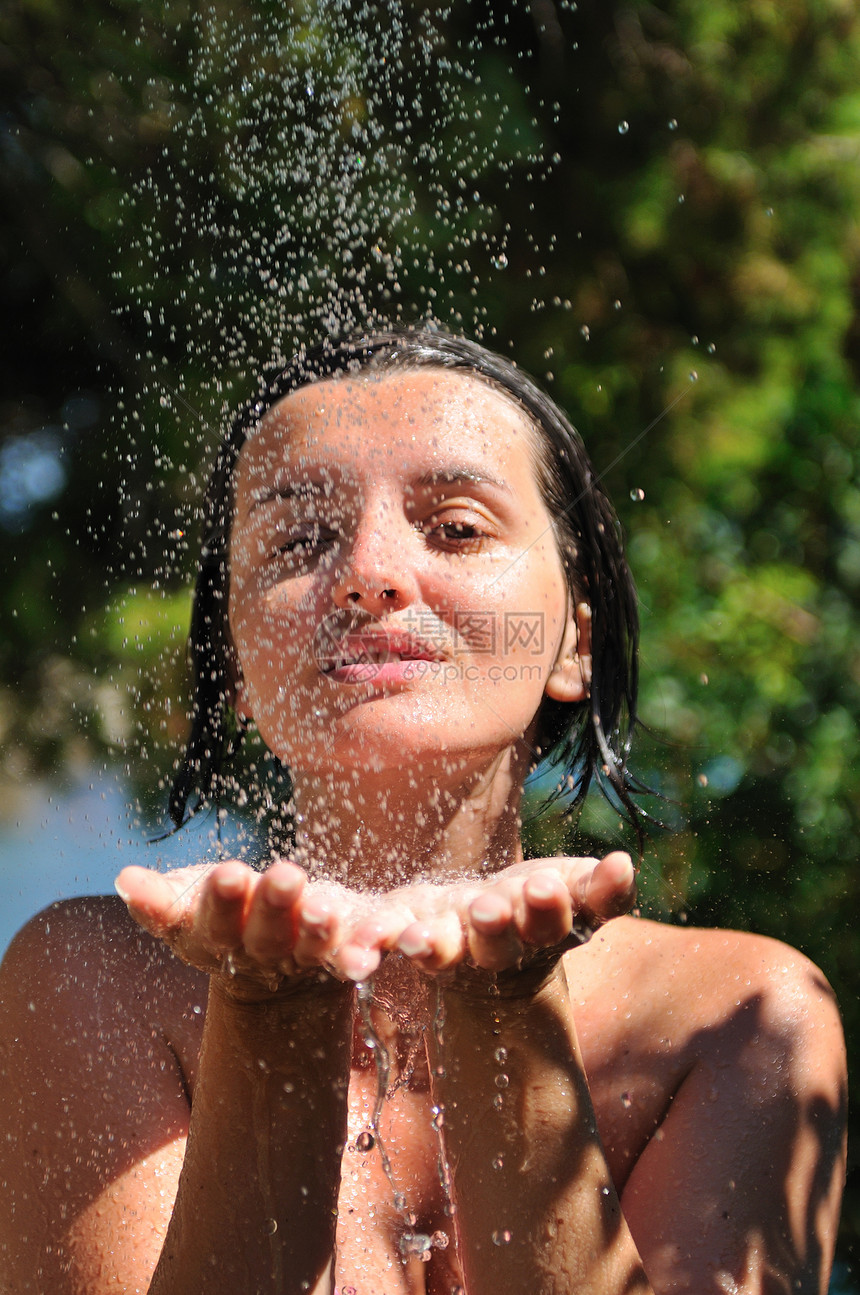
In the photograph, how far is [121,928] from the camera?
1969 millimetres

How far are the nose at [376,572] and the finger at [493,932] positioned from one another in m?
0.76

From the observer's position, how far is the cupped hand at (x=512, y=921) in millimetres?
1101

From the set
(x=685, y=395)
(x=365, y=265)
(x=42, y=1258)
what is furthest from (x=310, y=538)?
(x=685, y=395)

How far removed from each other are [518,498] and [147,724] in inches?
84.3

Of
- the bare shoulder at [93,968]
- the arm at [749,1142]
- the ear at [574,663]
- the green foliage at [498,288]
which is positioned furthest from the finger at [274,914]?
the green foliage at [498,288]

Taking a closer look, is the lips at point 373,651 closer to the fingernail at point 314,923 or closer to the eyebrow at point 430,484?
the eyebrow at point 430,484

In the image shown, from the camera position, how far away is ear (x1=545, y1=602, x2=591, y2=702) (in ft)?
7.46

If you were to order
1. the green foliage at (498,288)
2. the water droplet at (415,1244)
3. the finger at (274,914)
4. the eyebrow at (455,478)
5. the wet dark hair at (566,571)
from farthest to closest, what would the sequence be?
1. the green foliage at (498,288)
2. the wet dark hair at (566,571)
3. the eyebrow at (455,478)
4. the water droplet at (415,1244)
5. the finger at (274,914)

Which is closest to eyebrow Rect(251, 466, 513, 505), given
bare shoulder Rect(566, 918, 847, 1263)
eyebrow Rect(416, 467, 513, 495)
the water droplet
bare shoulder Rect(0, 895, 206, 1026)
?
eyebrow Rect(416, 467, 513, 495)

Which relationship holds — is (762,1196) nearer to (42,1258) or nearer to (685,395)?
(42,1258)

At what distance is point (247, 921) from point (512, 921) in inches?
11.1

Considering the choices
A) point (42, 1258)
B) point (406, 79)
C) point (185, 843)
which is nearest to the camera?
point (42, 1258)

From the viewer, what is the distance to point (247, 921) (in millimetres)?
1091

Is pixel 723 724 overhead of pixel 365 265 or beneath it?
beneath
